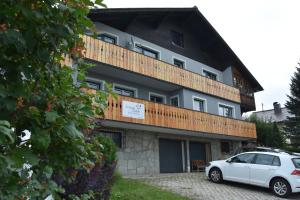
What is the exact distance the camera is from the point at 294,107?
31.1 m

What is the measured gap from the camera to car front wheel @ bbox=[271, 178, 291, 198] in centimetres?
1232

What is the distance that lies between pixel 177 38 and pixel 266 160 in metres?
13.3

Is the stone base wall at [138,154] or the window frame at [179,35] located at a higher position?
the window frame at [179,35]

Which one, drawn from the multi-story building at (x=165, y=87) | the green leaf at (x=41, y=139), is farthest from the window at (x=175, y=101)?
the green leaf at (x=41, y=139)

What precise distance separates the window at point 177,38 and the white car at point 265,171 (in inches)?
457

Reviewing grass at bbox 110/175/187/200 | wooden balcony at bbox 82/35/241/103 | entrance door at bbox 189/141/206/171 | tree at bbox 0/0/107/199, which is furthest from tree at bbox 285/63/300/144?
tree at bbox 0/0/107/199

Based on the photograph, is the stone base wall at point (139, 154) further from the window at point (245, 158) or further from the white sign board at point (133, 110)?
the window at point (245, 158)

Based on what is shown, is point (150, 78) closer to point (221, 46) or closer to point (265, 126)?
point (221, 46)

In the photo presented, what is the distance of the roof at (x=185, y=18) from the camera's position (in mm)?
17812

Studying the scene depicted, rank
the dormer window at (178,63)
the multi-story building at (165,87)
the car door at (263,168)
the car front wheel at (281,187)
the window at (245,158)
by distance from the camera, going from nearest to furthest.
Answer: the car front wheel at (281,187) → the car door at (263,168) → the window at (245,158) → the multi-story building at (165,87) → the dormer window at (178,63)

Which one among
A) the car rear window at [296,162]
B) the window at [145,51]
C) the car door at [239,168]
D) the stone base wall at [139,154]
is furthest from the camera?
the window at [145,51]

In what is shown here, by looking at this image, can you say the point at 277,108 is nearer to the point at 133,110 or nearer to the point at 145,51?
the point at 145,51

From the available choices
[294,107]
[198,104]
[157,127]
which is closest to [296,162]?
[157,127]

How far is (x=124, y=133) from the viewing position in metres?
17.2
